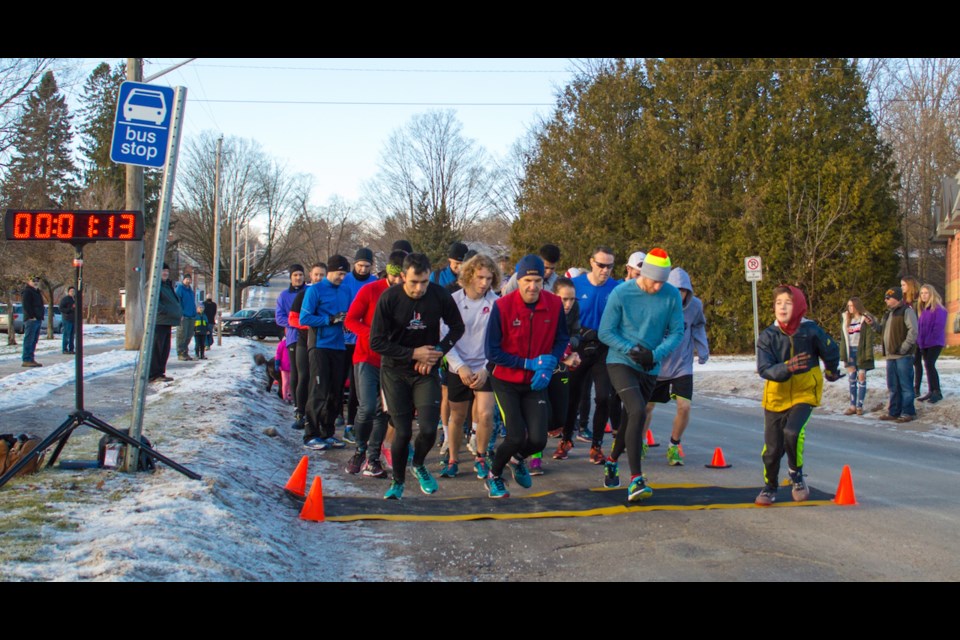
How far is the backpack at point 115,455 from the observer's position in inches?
286

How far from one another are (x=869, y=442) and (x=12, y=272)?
34.8m

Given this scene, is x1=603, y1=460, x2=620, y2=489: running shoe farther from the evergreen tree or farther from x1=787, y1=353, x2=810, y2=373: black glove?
the evergreen tree

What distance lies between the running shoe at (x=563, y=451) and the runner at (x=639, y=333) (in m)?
2.04

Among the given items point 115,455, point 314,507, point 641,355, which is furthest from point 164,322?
point 641,355

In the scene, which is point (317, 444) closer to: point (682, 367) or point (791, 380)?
point (682, 367)

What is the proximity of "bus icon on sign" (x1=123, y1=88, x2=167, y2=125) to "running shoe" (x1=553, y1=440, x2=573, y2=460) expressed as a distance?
5.40m

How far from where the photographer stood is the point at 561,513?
23.2 ft

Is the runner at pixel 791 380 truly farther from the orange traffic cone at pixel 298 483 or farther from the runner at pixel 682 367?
the orange traffic cone at pixel 298 483

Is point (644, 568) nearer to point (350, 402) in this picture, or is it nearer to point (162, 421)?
point (350, 402)

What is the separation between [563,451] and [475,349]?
2208mm

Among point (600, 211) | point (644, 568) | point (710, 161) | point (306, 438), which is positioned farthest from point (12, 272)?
point (644, 568)

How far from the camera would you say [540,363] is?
747cm

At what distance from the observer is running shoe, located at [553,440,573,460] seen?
389 inches

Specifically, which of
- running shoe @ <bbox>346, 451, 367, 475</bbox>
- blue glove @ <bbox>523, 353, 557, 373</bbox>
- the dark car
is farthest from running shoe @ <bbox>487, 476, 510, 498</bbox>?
the dark car
